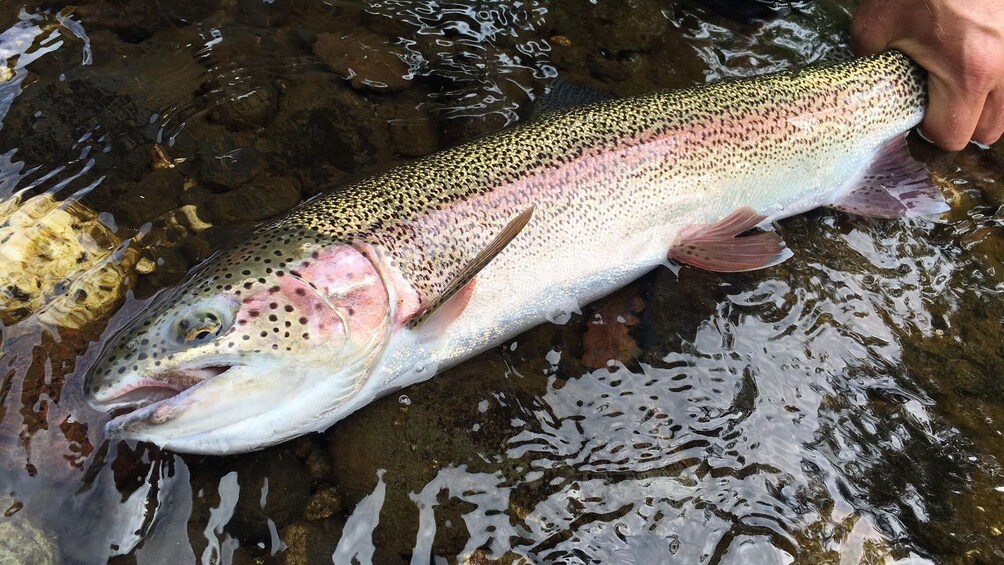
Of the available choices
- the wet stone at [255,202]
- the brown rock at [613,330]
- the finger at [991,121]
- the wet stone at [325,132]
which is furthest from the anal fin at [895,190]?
the wet stone at [255,202]

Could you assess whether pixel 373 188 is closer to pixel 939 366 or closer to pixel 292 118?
pixel 292 118

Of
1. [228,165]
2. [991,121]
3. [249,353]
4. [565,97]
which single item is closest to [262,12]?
[228,165]

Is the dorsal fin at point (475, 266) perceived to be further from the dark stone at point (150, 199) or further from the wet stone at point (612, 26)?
the wet stone at point (612, 26)

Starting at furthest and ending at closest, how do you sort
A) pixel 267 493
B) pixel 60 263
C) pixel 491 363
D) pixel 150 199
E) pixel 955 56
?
1. pixel 955 56
2. pixel 150 199
3. pixel 491 363
4. pixel 60 263
5. pixel 267 493

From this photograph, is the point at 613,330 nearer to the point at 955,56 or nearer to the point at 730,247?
the point at 730,247

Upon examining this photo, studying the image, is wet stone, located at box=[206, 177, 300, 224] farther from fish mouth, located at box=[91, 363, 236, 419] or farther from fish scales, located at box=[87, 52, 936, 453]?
fish mouth, located at box=[91, 363, 236, 419]

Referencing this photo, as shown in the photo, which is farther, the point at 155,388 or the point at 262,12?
the point at 262,12
